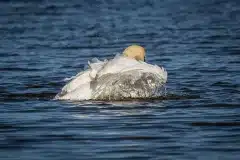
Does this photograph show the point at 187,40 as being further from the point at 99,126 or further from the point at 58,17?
the point at 99,126

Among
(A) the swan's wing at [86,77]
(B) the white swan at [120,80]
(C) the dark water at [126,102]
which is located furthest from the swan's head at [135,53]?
(C) the dark water at [126,102]

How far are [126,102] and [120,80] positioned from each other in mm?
321

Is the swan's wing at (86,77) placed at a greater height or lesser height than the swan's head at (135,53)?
lesser

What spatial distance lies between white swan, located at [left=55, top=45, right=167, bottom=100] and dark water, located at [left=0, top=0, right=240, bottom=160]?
213 mm

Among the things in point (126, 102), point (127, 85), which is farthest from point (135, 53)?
point (126, 102)

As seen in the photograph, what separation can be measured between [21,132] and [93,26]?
53.3ft

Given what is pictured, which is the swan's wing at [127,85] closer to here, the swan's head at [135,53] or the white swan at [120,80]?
the white swan at [120,80]

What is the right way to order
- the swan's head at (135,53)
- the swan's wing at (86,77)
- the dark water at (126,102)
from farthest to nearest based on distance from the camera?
the swan's head at (135,53) < the swan's wing at (86,77) < the dark water at (126,102)

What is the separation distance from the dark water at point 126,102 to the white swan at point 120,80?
213 millimetres

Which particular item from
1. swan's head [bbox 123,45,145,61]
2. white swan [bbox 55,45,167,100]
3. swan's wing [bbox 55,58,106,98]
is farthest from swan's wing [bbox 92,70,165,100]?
swan's head [bbox 123,45,145,61]

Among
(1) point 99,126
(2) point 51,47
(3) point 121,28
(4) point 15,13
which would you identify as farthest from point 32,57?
(4) point 15,13

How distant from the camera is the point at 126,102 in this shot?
13891mm

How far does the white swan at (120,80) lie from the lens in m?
13.7

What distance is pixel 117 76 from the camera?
13734 mm
